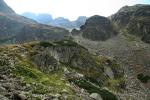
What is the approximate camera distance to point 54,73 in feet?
163

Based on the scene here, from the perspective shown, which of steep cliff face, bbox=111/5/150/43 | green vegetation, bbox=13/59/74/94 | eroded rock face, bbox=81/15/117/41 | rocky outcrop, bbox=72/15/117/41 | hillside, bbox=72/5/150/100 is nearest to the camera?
green vegetation, bbox=13/59/74/94

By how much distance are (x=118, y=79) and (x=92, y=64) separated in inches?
335

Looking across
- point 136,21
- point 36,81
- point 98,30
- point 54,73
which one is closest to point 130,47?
point 98,30

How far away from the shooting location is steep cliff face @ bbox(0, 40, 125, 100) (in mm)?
31656

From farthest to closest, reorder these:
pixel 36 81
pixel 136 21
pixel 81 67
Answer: pixel 136 21 < pixel 81 67 < pixel 36 81

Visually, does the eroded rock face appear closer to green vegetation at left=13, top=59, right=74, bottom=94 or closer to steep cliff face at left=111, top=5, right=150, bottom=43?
steep cliff face at left=111, top=5, right=150, bottom=43

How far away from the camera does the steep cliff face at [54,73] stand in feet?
104

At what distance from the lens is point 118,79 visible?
73.0m

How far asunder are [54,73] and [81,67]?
1482 cm

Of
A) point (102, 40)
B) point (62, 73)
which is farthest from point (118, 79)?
point (102, 40)

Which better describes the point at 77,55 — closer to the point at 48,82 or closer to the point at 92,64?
the point at 92,64

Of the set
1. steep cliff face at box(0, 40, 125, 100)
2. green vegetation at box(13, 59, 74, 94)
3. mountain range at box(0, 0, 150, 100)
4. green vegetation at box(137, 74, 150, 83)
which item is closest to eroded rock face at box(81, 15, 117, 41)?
mountain range at box(0, 0, 150, 100)

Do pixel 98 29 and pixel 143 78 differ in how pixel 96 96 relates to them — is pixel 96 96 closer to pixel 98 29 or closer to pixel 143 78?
pixel 143 78

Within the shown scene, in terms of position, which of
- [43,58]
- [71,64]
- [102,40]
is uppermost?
[43,58]
